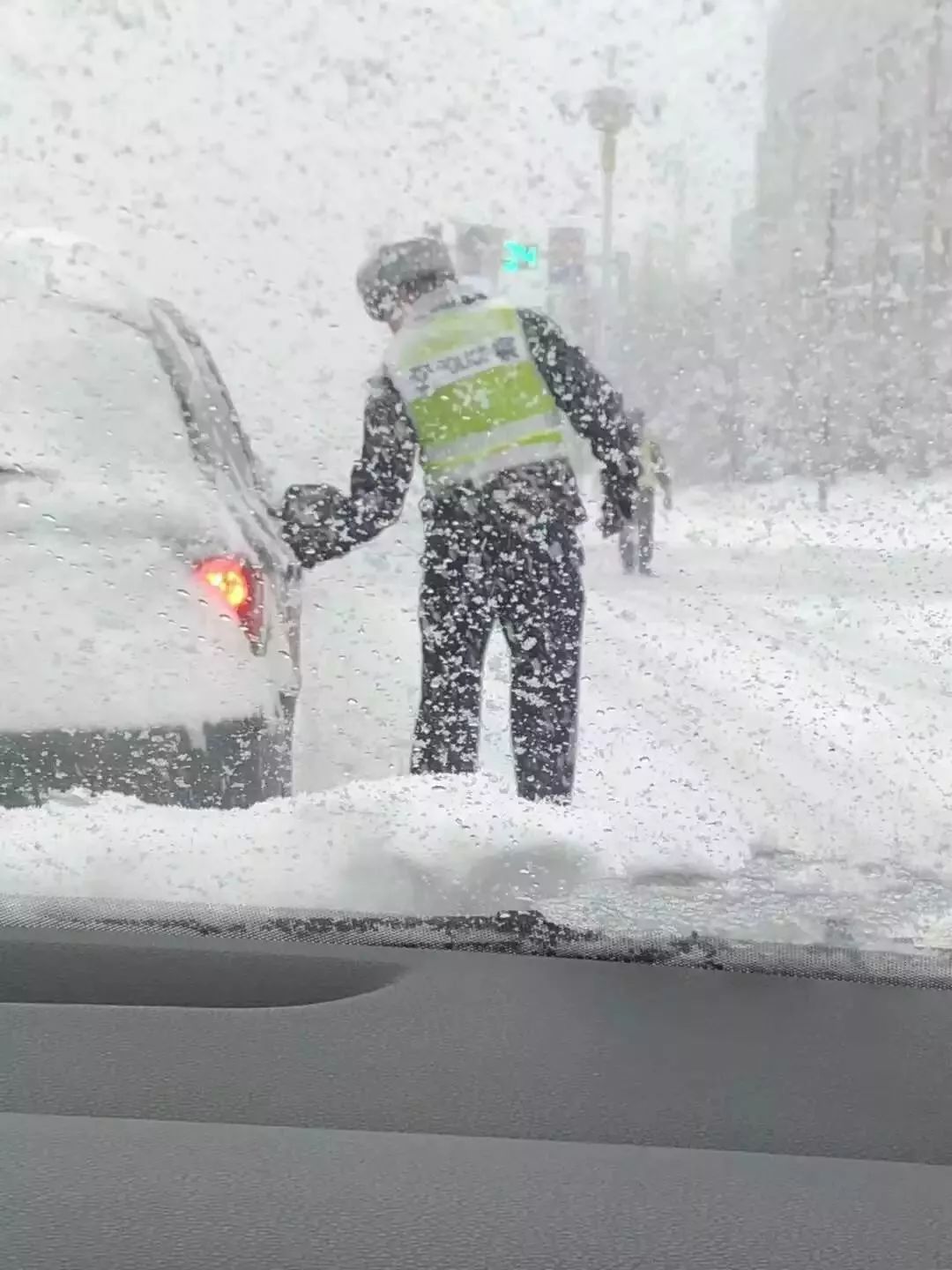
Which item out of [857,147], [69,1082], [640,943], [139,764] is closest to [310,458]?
[139,764]

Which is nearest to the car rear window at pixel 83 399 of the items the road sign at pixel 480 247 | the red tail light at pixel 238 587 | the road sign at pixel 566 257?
the red tail light at pixel 238 587

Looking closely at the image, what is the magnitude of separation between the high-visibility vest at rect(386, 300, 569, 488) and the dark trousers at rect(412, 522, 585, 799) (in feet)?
0.71

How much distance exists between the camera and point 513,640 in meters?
3.75

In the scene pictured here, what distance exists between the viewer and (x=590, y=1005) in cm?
239

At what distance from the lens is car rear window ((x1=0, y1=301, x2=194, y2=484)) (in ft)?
10.5

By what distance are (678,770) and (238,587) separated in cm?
165

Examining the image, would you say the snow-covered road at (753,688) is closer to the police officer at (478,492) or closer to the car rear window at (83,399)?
the police officer at (478,492)

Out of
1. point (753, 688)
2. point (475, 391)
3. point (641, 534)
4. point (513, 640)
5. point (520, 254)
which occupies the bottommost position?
point (753, 688)

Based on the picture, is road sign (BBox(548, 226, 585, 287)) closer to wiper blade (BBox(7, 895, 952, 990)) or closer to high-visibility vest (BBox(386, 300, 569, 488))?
high-visibility vest (BBox(386, 300, 569, 488))

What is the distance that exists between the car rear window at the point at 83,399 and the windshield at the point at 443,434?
0.01 meters

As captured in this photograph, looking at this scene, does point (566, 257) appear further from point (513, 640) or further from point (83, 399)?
point (83, 399)

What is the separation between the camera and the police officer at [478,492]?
3.54 metres

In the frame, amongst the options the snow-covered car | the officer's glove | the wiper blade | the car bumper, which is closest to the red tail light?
the snow-covered car

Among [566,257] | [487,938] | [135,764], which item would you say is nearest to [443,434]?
[566,257]
